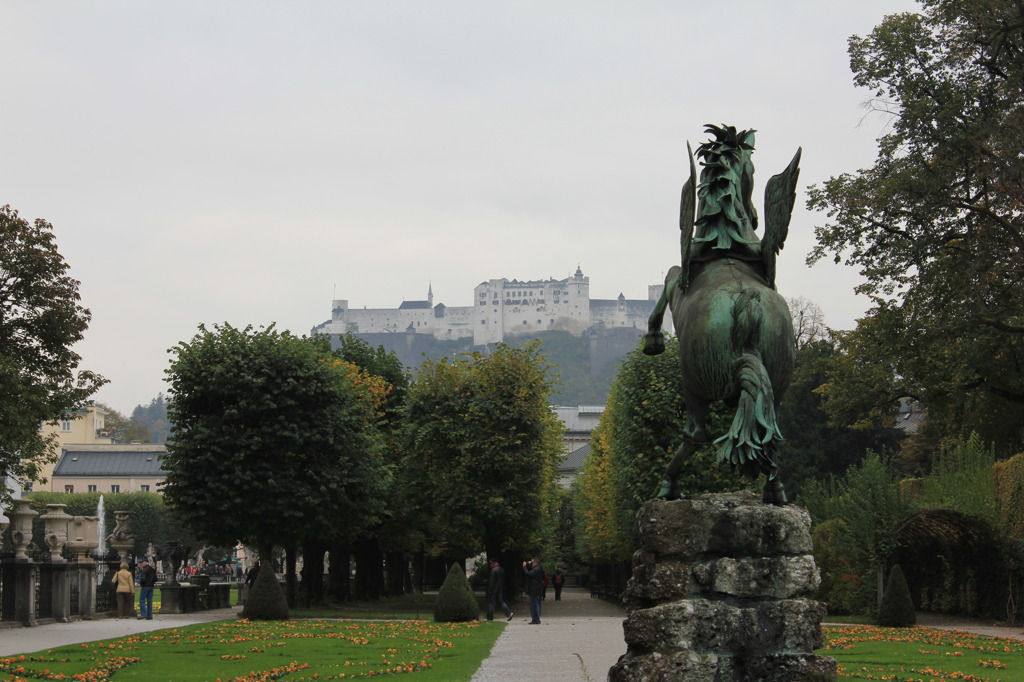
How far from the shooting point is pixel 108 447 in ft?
418

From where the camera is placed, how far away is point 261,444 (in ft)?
131

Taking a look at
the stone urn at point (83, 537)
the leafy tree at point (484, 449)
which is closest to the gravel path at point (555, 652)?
the leafy tree at point (484, 449)

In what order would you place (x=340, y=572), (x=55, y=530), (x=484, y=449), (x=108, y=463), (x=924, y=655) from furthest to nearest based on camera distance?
(x=108, y=463) → (x=340, y=572) → (x=484, y=449) → (x=55, y=530) → (x=924, y=655)

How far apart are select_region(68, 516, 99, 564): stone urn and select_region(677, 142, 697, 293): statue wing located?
29.8 meters

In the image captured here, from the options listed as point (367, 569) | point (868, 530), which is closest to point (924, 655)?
point (868, 530)

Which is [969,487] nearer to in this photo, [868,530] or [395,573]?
[868,530]

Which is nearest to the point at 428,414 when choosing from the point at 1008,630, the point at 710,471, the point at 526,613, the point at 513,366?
the point at 513,366

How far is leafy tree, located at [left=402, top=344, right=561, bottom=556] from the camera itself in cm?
4531

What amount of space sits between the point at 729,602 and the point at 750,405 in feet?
5.39

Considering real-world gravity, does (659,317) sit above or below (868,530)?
above

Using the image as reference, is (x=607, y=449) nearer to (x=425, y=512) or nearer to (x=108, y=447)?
(x=425, y=512)

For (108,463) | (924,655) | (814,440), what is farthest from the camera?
(108,463)

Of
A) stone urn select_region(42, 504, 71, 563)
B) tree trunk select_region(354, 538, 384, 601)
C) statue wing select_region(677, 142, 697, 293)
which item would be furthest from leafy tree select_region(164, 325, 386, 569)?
statue wing select_region(677, 142, 697, 293)

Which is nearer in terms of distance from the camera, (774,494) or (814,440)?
(774,494)
